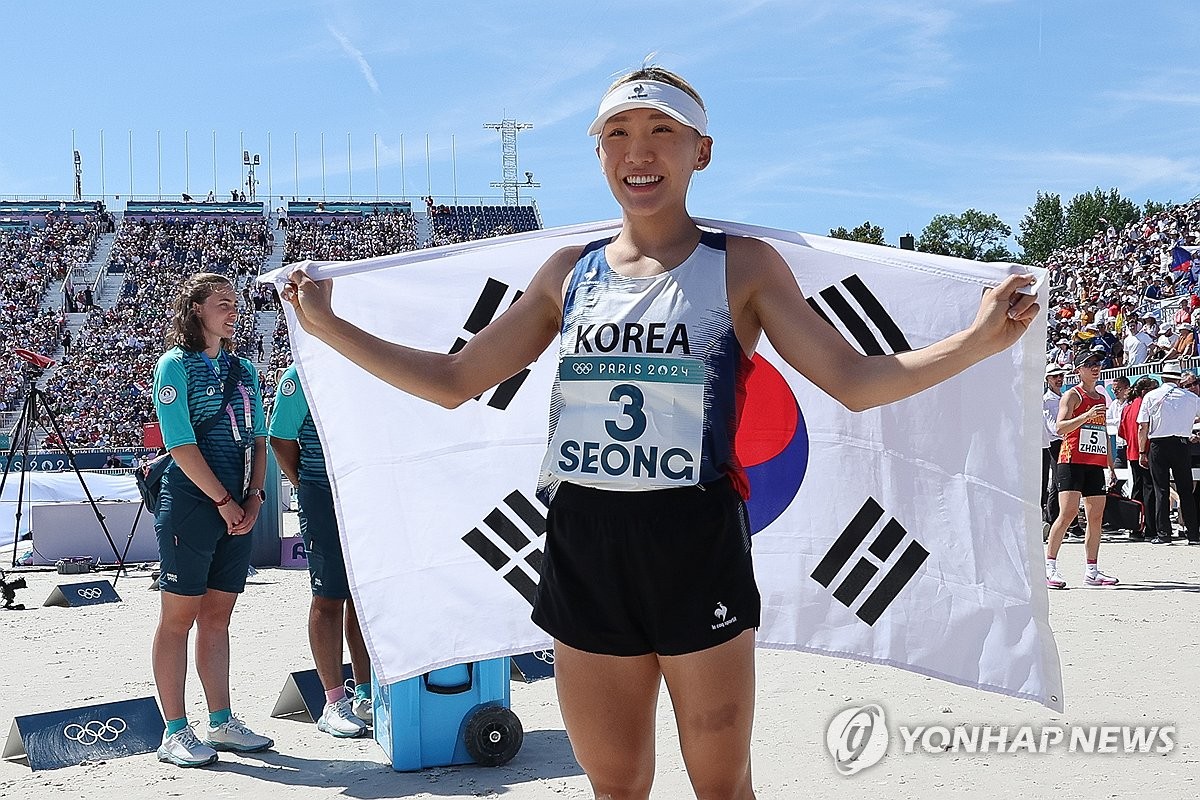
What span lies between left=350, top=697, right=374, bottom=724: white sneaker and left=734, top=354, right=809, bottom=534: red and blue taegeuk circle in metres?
2.63

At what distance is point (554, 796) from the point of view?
164 inches

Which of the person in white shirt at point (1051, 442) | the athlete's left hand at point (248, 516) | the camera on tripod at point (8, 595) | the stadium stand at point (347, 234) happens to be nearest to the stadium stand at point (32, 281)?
the stadium stand at point (347, 234)

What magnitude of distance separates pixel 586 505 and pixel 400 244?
2149 inches

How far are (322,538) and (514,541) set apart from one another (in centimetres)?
189

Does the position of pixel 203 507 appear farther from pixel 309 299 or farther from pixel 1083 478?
pixel 1083 478

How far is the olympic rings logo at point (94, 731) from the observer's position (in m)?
4.94

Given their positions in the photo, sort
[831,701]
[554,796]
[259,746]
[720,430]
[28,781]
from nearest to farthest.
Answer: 1. [720,430]
2. [554,796]
3. [28,781]
4. [259,746]
5. [831,701]

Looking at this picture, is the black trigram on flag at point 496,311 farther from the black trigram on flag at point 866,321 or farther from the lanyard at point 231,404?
the lanyard at point 231,404

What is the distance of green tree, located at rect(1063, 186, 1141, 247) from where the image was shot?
86.2 metres

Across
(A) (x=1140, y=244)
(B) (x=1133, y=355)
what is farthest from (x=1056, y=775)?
(A) (x=1140, y=244)

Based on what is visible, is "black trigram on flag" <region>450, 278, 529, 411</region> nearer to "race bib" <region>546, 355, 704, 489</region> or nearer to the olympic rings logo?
"race bib" <region>546, 355, 704, 489</region>

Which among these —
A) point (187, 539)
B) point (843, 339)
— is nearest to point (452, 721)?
point (187, 539)

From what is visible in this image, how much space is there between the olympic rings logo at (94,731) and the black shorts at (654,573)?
341 cm

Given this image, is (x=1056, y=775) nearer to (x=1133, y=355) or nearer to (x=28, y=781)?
(x=28, y=781)
